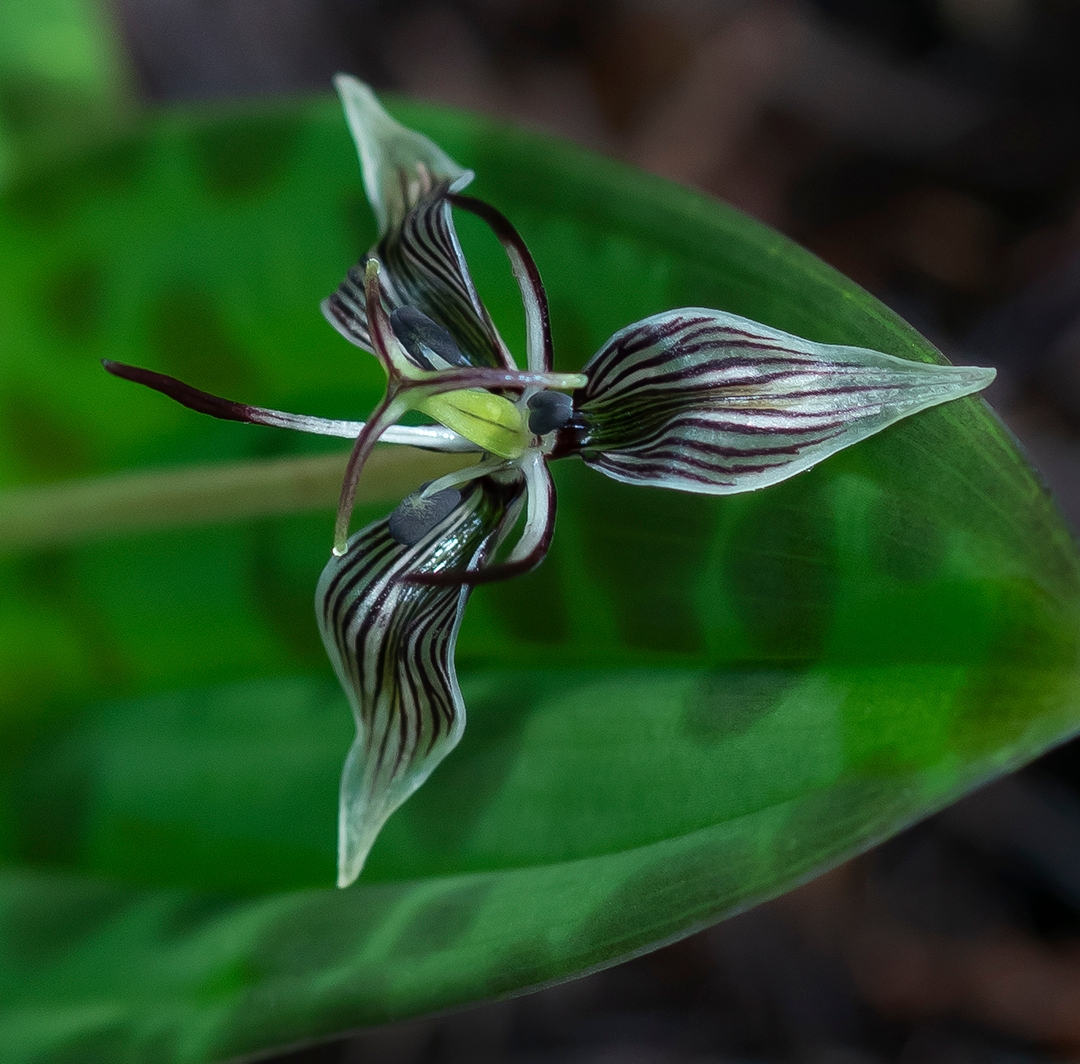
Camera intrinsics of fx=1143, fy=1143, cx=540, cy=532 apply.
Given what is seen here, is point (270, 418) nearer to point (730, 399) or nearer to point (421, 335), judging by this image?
point (421, 335)

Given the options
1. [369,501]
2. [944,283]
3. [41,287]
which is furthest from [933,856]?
[41,287]

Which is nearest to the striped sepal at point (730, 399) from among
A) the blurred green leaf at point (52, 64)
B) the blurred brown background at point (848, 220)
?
the blurred green leaf at point (52, 64)

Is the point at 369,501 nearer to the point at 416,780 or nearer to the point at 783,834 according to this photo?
the point at 416,780

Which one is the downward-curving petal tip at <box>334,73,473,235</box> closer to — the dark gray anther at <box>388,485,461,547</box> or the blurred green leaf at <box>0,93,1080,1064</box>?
the blurred green leaf at <box>0,93,1080,1064</box>

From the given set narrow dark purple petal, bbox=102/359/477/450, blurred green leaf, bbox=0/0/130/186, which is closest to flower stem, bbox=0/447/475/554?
narrow dark purple petal, bbox=102/359/477/450

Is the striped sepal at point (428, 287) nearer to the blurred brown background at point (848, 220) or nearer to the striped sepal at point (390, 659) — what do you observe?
the striped sepal at point (390, 659)

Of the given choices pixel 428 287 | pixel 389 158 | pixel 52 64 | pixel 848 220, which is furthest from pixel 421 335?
pixel 848 220
